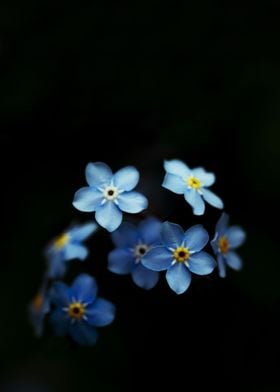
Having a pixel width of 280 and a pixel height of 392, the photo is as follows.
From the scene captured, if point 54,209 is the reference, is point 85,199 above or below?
below

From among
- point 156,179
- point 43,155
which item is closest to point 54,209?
point 43,155

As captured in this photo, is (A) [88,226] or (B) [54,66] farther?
(B) [54,66]

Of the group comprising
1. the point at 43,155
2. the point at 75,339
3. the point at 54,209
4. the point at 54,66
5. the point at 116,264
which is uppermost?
the point at 54,66

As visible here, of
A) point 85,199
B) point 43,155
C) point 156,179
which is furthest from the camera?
point 43,155

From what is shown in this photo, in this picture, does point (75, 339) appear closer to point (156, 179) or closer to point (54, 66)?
point (156, 179)

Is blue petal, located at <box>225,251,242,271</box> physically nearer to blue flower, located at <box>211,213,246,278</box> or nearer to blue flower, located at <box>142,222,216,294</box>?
blue flower, located at <box>211,213,246,278</box>

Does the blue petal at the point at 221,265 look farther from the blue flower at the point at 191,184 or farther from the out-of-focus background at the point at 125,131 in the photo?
the out-of-focus background at the point at 125,131

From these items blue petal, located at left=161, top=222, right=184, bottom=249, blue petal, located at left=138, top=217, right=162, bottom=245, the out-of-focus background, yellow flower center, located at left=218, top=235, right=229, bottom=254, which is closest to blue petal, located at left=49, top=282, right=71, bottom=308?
blue petal, located at left=138, top=217, right=162, bottom=245

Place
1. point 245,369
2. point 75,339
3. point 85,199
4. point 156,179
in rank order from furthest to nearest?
point 156,179 < point 245,369 < point 75,339 < point 85,199
